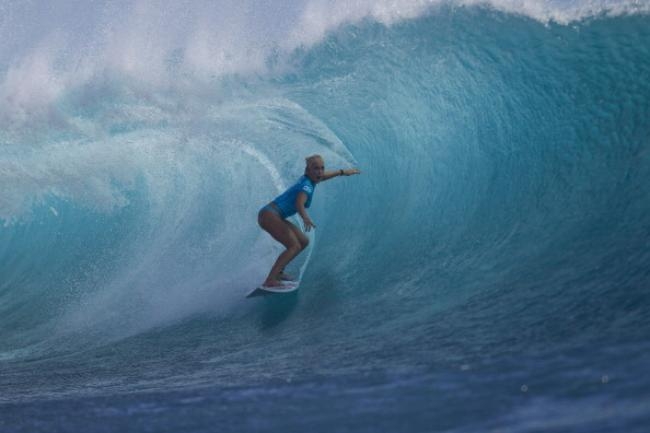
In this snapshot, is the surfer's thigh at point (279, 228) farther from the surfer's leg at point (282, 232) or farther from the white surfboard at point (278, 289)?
the white surfboard at point (278, 289)

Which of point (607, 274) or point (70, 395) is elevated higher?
point (70, 395)

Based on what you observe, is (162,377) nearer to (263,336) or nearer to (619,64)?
(263,336)

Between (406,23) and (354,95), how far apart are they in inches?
44.0

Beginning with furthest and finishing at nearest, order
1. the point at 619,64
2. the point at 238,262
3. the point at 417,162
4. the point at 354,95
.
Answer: the point at 354,95 < the point at 417,162 < the point at 238,262 < the point at 619,64

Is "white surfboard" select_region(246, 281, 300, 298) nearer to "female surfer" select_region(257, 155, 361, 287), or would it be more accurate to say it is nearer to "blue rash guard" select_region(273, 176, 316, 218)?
"female surfer" select_region(257, 155, 361, 287)

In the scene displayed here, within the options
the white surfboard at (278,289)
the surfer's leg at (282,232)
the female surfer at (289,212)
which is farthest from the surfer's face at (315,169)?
the white surfboard at (278,289)

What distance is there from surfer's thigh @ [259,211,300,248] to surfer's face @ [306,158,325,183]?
479 mm

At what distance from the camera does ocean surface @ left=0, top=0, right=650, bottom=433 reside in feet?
10.3

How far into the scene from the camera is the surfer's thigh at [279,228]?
5785mm

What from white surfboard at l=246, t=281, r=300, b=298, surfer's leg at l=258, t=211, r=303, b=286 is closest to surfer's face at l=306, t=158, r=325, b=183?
surfer's leg at l=258, t=211, r=303, b=286

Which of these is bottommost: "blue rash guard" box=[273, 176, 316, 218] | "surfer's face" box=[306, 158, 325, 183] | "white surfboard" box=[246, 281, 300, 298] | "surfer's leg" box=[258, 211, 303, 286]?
"white surfboard" box=[246, 281, 300, 298]

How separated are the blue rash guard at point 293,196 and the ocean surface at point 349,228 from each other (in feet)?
2.50

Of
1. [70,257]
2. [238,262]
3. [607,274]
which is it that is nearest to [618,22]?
[607,274]

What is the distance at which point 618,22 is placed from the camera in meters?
6.93
